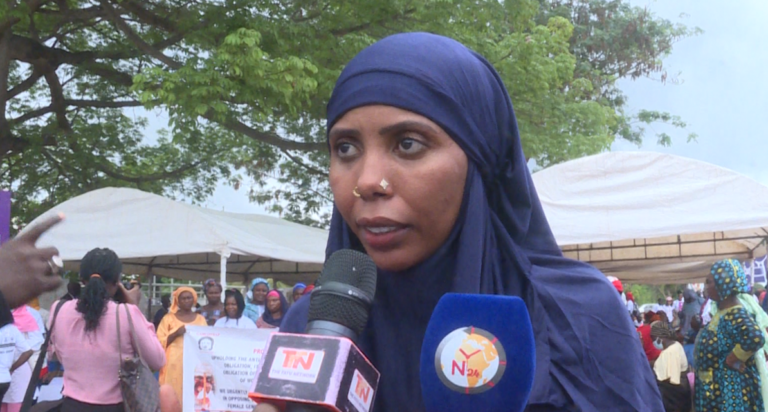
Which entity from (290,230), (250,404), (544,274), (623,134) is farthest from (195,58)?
(623,134)

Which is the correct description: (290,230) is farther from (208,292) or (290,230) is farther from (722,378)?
(722,378)

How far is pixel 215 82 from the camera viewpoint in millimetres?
9375

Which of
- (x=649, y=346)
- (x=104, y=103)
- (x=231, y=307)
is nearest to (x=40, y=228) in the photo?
(x=231, y=307)

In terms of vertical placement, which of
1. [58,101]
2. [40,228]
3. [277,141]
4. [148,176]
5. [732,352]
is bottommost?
[732,352]

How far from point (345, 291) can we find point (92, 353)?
4.48 metres

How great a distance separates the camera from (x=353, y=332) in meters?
1.26

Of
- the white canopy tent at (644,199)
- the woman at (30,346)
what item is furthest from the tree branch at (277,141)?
the white canopy tent at (644,199)

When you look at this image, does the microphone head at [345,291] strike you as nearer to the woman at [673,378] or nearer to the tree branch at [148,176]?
the woman at [673,378]

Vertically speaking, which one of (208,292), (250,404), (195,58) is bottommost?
(250,404)

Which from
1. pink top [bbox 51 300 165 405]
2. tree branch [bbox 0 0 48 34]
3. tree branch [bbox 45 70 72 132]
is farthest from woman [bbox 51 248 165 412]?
tree branch [bbox 45 70 72 132]

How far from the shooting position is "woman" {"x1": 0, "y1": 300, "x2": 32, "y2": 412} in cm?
632

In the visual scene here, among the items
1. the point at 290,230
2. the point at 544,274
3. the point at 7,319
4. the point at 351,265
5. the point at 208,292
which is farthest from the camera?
the point at 290,230

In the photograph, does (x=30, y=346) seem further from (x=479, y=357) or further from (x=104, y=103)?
(x=479, y=357)

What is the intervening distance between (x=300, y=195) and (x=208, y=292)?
8.51 metres
